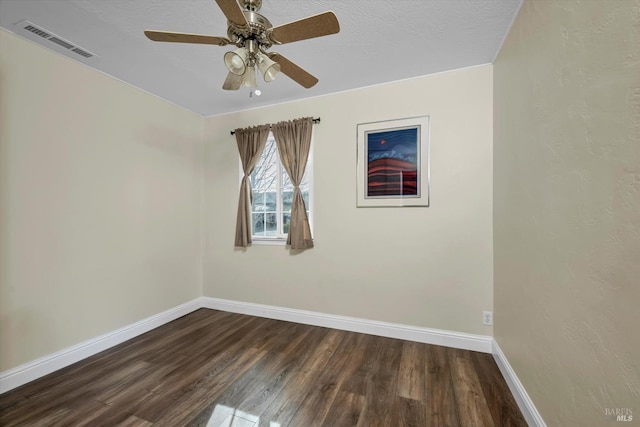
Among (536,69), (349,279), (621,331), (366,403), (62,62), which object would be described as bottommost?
(366,403)

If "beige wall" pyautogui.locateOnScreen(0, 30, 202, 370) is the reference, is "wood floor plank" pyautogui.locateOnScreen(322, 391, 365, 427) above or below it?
below

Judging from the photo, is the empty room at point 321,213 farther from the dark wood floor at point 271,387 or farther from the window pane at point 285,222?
the window pane at point 285,222

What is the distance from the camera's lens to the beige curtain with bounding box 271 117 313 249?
279 centimetres

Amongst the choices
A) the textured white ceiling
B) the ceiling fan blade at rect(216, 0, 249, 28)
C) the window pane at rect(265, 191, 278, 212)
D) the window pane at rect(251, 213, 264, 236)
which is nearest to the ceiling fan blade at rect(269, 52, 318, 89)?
the ceiling fan blade at rect(216, 0, 249, 28)

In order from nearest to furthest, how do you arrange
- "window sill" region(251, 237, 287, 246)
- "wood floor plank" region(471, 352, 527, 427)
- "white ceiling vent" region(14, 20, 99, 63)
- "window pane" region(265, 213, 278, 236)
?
"wood floor plank" region(471, 352, 527, 427) → "white ceiling vent" region(14, 20, 99, 63) → "window sill" region(251, 237, 287, 246) → "window pane" region(265, 213, 278, 236)

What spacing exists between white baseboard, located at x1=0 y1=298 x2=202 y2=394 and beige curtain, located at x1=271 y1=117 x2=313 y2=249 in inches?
70.6

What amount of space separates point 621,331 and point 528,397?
1020mm

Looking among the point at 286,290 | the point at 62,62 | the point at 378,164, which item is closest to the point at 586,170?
the point at 378,164

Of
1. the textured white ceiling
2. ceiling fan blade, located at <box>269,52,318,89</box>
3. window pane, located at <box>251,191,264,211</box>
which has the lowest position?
window pane, located at <box>251,191,264,211</box>

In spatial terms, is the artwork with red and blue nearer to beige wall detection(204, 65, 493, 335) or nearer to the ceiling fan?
beige wall detection(204, 65, 493, 335)

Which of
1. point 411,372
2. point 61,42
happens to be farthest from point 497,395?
point 61,42

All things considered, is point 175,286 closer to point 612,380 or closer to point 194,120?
point 194,120

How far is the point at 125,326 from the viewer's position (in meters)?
2.50

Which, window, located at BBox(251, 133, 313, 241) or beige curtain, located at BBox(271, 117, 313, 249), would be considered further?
window, located at BBox(251, 133, 313, 241)
